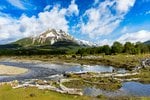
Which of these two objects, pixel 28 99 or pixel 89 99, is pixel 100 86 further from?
pixel 28 99

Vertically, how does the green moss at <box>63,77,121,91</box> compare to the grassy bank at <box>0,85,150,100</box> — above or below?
above

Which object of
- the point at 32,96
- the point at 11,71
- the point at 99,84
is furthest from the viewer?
the point at 11,71

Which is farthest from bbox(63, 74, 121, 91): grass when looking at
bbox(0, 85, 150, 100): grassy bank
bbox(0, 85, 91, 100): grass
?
bbox(0, 85, 91, 100): grass

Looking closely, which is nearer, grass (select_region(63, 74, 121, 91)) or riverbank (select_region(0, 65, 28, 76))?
Result: grass (select_region(63, 74, 121, 91))

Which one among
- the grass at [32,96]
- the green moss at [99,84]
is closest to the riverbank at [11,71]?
the green moss at [99,84]

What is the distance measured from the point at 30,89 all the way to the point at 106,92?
1741 cm

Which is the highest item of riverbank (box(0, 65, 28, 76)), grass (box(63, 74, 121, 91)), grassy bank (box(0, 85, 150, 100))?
riverbank (box(0, 65, 28, 76))

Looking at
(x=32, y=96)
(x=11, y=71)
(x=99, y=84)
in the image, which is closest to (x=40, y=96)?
(x=32, y=96)

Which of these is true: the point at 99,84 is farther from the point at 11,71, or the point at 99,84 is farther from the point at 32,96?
the point at 11,71

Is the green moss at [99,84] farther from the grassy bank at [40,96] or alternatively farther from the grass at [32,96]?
the grass at [32,96]

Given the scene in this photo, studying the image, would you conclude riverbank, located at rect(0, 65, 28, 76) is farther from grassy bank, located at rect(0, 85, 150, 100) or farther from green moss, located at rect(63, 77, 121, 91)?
grassy bank, located at rect(0, 85, 150, 100)

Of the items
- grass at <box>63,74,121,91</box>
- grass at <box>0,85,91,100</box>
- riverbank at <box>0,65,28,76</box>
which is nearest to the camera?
grass at <box>0,85,91,100</box>

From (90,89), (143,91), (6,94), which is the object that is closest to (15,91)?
(6,94)

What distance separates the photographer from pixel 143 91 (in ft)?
Answer: 221
